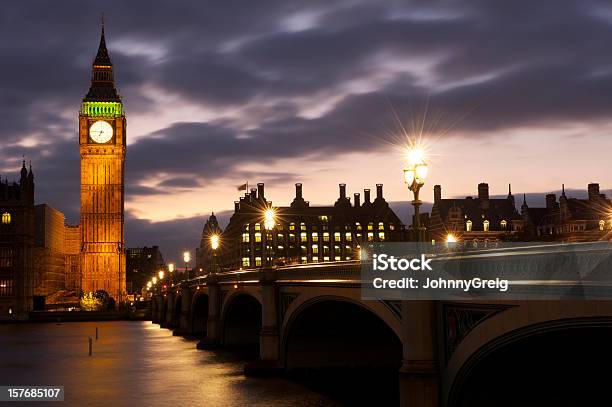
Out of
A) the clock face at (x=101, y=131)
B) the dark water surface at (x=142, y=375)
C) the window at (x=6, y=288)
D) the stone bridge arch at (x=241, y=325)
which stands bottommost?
the dark water surface at (x=142, y=375)

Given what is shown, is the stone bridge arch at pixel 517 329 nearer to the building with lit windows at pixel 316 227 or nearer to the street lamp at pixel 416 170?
the street lamp at pixel 416 170

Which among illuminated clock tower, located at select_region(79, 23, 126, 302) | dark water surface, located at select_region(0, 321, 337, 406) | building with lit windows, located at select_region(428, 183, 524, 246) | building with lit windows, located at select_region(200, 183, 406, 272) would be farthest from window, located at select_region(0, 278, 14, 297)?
building with lit windows, located at select_region(428, 183, 524, 246)

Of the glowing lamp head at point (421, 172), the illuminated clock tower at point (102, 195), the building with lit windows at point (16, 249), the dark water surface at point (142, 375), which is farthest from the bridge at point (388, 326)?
the illuminated clock tower at point (102, 195)

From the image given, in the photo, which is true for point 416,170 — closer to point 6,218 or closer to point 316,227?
point 6,218

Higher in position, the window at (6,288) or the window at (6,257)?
the window at (6,257)

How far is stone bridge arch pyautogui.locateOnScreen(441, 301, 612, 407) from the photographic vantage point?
55.7 feet

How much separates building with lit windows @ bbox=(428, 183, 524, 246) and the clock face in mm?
86537

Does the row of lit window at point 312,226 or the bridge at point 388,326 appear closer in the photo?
A: the bridge at point 388,326

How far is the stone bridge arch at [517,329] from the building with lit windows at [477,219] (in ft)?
369

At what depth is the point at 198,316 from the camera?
4033 inches

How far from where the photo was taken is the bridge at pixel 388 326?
19.5 metres

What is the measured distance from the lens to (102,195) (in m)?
193

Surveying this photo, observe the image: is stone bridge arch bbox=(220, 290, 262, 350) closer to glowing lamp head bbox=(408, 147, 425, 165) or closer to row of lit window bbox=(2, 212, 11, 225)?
glowing lamp head bbox=(408, 147, 425, 165)

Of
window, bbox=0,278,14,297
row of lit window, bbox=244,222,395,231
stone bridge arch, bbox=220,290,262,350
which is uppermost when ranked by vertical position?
row of lit window, bbox=244,222,395,231
